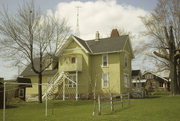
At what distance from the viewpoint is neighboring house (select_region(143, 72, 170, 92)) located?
49.8 metres

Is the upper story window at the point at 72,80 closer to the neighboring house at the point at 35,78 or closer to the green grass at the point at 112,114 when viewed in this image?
the neighboring house at the point at 35,78

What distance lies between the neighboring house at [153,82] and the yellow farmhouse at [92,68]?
51.7ft

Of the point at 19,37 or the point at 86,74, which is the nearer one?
the point at 19,37

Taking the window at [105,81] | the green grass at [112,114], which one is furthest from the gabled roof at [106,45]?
the green grass at [112,114]

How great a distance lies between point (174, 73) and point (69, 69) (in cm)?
1653

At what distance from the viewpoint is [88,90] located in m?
33.4

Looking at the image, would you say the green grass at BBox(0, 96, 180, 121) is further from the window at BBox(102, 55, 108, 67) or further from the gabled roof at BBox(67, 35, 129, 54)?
the gabled roof at BBox(67, 35, 129, 54)

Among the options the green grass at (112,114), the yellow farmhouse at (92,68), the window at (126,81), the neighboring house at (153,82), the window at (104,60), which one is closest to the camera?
the green grass at (112,114)

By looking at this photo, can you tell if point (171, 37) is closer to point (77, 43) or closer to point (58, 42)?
A: point (77, 43)

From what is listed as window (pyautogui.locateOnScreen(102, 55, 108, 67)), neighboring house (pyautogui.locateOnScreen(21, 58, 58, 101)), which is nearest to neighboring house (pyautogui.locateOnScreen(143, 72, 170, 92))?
window (pyautogui.locateOnScreen(102, 55, 108, 67))

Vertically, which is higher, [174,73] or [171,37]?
[171,37]

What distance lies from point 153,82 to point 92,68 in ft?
82.7

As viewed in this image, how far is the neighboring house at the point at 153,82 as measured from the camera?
1962 inches

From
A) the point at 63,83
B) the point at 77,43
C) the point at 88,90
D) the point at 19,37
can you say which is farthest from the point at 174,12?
the point at 19,37
